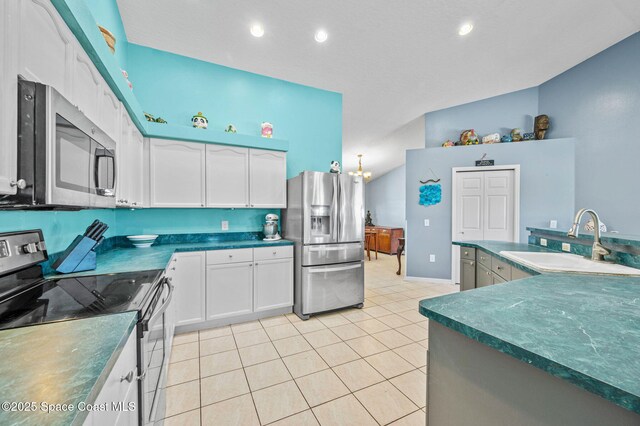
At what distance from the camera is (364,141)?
6.30m

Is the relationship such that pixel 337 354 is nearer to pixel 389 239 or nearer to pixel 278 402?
pixel 278 402

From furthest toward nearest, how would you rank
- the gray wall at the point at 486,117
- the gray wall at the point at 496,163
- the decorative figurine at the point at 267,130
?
the gray wall at the point at 486,117 → the gray wall at the point at 496,163 → the decorative figurine at the point at 267,130

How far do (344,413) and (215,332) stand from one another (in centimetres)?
164

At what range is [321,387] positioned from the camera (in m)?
1.83

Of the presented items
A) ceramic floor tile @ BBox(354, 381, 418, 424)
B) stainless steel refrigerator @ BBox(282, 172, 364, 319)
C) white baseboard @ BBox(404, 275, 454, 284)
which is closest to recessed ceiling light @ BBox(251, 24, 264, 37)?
stainless steel refrigerator @ BBox(282, 172, 364, 319)

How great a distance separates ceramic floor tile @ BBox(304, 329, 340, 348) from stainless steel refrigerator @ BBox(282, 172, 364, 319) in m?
→ 0.35

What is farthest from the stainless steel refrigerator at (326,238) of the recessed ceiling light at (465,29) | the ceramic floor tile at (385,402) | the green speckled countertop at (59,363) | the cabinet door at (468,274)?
the green speckled countertop at (59,363)

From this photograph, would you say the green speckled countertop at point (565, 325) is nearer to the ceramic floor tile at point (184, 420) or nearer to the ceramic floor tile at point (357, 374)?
the ceramic floor tile at point (357, 374)

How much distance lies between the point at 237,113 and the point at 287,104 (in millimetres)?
743

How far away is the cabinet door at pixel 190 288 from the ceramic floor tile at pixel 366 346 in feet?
5.23

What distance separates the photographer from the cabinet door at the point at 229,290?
268 cm

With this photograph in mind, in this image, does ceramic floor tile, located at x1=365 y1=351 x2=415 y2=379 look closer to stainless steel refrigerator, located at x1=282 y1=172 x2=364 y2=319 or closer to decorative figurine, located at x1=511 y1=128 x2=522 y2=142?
stainless steel refrigerator, located at x1=282 y1=172 x2=364 y2=319

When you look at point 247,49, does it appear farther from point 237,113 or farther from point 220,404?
point 220,404

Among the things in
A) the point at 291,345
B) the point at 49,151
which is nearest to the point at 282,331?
the point at 291,345
